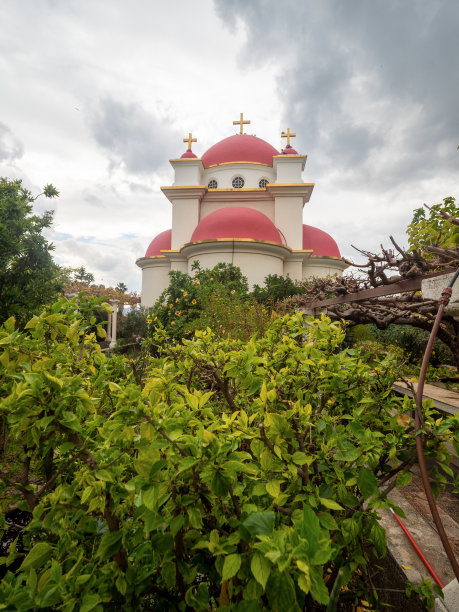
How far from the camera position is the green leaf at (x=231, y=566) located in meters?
0.81

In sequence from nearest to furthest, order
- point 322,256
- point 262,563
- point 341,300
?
1. point 262,563
2. point 341,300
3. point 322,256

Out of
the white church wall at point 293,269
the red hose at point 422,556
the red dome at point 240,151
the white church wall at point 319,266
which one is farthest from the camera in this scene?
the red dome at point 240,151

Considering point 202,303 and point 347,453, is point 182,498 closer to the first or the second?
point 347,453

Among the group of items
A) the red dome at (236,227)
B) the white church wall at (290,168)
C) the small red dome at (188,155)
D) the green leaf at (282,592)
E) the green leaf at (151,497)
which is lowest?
the green leaf at (282,592)

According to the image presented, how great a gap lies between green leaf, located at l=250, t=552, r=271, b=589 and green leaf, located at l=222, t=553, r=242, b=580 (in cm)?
7

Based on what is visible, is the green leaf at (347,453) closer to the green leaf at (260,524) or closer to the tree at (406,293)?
the green leaf at (260,524)

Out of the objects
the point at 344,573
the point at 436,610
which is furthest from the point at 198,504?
the point at 436,610

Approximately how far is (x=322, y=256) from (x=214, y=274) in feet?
27.1

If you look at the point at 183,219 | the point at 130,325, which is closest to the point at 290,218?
the point at 183,219

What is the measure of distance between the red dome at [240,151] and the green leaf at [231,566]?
1963 cm

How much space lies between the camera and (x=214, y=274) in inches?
457

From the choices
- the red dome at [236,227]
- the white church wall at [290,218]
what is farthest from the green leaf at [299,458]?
the white church wall at [290,218]

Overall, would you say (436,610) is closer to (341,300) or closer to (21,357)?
(21,357)

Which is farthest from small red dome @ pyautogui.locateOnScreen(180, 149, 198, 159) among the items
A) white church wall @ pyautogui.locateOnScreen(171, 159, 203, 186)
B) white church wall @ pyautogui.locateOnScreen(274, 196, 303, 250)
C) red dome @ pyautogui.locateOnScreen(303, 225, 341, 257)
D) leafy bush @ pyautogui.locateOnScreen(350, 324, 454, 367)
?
leafy bush @ pyautogui.locateOnScreen(350, 324, 454, 367)
